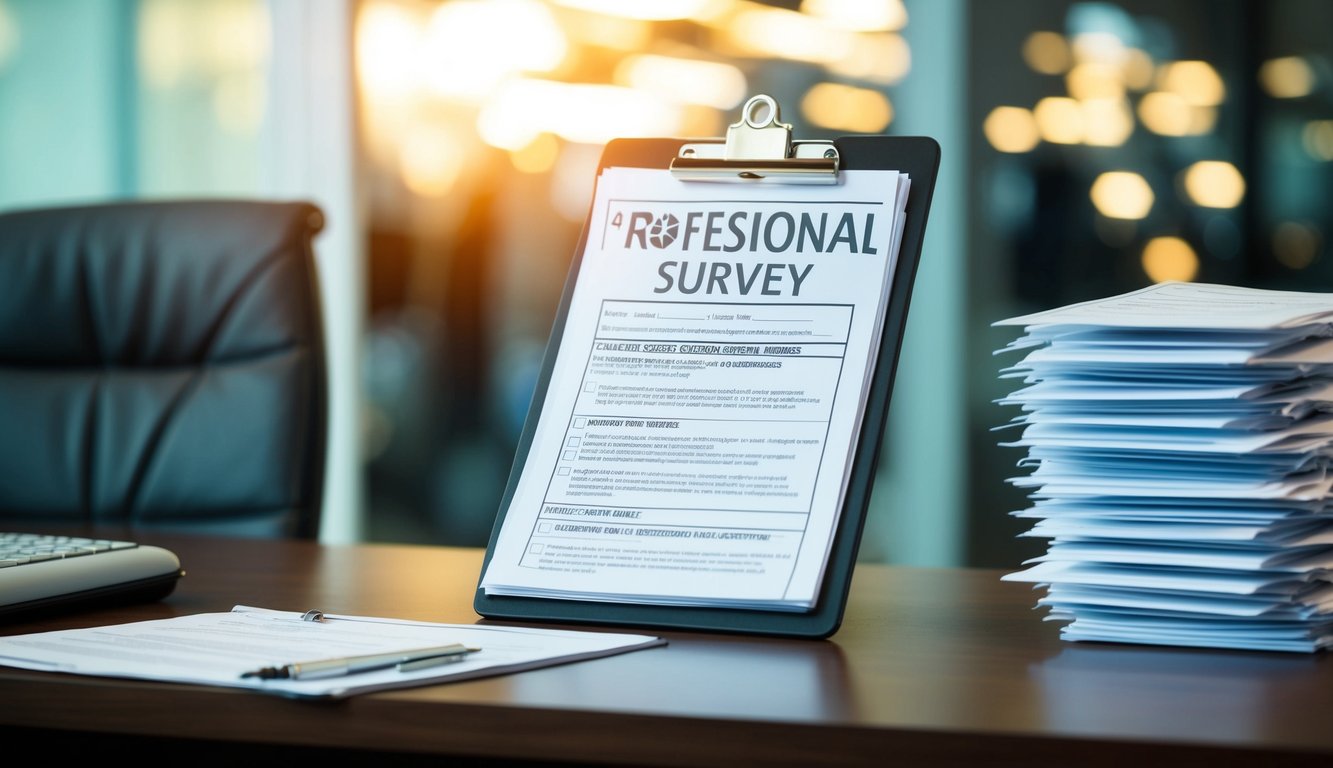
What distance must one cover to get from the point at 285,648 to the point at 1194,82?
2.95m

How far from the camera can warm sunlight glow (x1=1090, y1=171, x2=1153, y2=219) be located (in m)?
3.12

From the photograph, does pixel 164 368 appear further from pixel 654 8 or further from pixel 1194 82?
pixel 1194 82

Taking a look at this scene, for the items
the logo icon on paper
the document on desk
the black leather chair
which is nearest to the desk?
the document on desk

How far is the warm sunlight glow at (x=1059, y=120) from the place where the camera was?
315cm

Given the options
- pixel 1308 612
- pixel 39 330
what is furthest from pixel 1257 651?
pixel 39 330

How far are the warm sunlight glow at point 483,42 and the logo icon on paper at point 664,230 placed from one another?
9.13ft

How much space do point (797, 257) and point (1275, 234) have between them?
8.57ft

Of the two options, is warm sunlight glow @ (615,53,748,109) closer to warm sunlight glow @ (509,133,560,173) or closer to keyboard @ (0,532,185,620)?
warm sunlight glow @ (509,133,560,173)

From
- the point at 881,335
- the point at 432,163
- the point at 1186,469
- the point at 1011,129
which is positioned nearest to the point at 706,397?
the point at 881,335

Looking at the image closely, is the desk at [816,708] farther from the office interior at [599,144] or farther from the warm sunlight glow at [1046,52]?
the warm sunlight glow at [1046,52]

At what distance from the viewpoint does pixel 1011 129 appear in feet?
10.4

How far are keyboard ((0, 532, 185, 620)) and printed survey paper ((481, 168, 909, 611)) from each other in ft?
0.74

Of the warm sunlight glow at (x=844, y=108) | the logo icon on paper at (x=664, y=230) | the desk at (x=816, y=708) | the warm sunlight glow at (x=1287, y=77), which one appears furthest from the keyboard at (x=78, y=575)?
the warm sunlight glow at (x=1287, y=77)

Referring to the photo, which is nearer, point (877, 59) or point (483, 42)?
point (877, 59)
